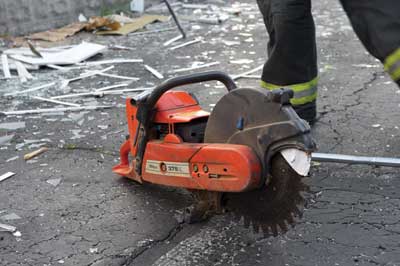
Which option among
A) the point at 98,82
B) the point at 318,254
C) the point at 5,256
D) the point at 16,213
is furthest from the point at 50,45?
the point at 318,254

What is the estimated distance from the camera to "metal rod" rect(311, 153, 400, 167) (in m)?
3.43

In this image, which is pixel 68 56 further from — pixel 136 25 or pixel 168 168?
pixel 168 168

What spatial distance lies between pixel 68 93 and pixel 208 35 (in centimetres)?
259

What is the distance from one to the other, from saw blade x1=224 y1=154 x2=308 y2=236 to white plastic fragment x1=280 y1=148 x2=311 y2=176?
0.15 ft

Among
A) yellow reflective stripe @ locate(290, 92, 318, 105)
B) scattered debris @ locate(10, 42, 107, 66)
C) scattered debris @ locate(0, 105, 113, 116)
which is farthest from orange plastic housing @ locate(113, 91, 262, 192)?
scattered debris @ locate(10, 42, 107, 66)

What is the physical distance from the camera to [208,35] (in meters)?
7.54

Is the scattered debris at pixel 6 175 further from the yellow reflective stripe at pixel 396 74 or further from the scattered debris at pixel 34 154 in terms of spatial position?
the yellow reflective stripe at pixel 396 74

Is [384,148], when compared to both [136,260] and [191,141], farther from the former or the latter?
[136,260]

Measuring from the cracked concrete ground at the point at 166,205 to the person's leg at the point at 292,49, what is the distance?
0.34 meters

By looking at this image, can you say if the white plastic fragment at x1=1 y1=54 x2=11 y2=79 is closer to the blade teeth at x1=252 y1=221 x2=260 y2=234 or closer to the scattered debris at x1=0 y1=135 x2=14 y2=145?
the scattered debris at x1=0 y1=135 x2=14 y2=145

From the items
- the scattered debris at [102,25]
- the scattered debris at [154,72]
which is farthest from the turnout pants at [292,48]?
the scattered debris at [102,25]

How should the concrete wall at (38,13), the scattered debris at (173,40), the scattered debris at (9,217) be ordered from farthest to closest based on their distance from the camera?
the concrete wall at (38,13) → the scattered debris at (173,40) → the scattered debris at (9,217)

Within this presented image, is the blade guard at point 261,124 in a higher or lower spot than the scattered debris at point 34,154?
higher

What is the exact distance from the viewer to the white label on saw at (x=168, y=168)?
2871 millimetres
